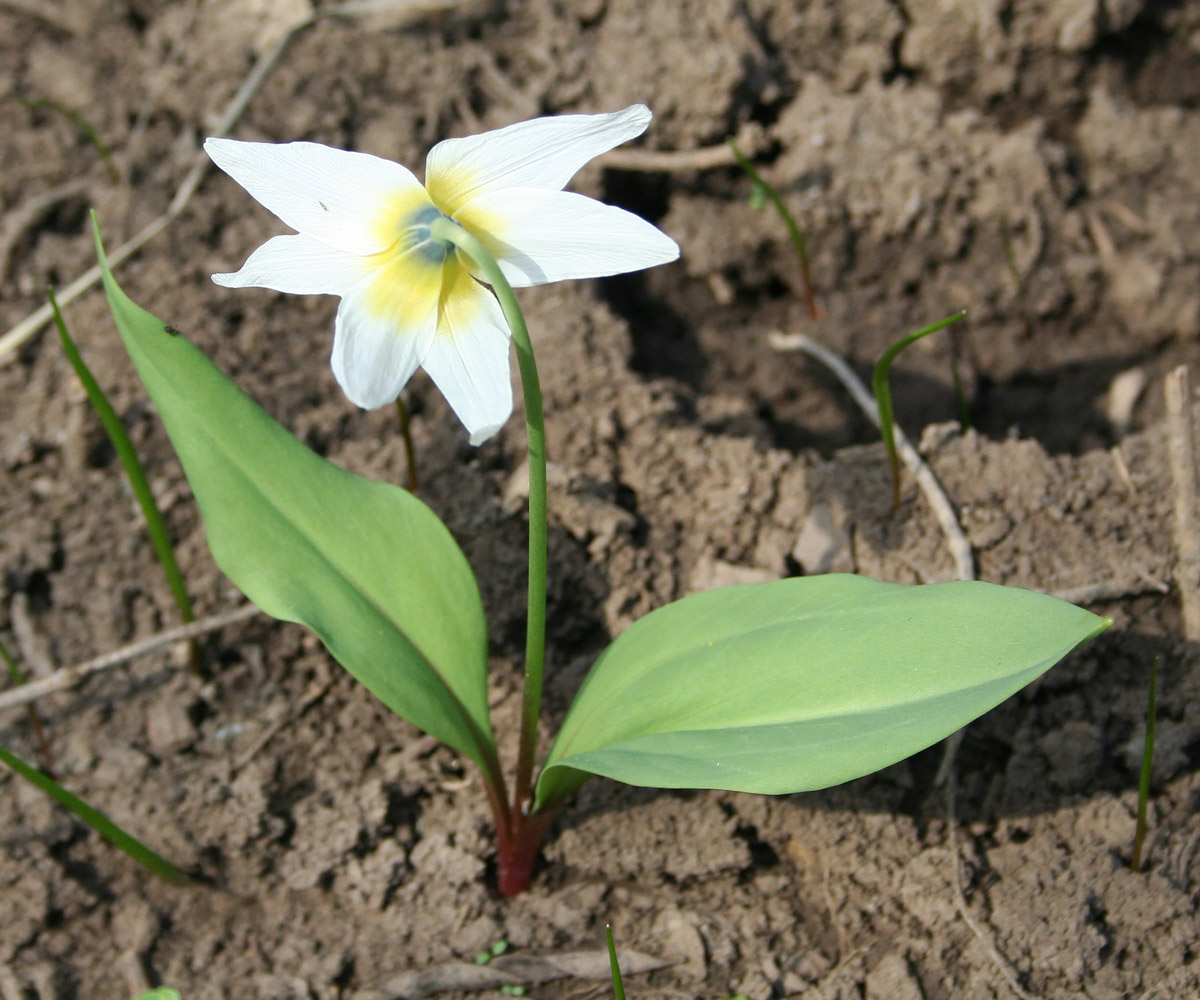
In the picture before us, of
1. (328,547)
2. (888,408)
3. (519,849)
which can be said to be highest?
(888,408)

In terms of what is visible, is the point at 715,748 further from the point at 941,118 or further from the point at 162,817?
the point at 941,118

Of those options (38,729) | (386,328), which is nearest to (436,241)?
(386,328)

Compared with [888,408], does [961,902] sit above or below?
below

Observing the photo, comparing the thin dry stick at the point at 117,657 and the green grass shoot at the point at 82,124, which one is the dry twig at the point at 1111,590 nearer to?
the thin dry stick at the point at 117,657

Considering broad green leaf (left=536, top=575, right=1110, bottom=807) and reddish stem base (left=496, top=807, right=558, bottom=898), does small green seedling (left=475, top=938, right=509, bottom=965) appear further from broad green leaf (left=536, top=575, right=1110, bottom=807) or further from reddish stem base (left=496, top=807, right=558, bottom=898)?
broad green leaf (left=536, top=575, right=1110, bottom=807)

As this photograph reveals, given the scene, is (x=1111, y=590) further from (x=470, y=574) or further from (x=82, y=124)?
(x=82, y=124)

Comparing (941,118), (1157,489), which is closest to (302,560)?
(1157,489)

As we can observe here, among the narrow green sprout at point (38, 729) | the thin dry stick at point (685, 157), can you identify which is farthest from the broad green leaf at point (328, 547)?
the thin dry stick at point (685, 157)

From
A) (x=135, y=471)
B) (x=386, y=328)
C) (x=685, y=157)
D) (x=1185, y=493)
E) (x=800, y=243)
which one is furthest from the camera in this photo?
(x=685, y=157)
